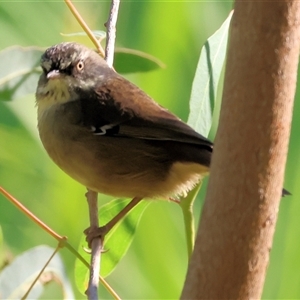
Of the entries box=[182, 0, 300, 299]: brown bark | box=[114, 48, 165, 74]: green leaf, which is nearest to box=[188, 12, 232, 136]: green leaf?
box=[114, 48, 165, 74]: green leaf

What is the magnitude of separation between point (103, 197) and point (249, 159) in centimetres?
276

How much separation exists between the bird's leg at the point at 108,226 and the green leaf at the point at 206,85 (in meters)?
→ 0.47

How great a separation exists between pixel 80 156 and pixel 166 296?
57.5 inches

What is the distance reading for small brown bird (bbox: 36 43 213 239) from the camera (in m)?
2.32

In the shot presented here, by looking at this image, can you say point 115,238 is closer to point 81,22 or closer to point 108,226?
point 108,226

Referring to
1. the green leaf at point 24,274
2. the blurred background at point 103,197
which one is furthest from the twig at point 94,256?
the blurred background at point 103,197

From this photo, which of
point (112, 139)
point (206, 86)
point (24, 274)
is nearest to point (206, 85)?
point (206, 86)

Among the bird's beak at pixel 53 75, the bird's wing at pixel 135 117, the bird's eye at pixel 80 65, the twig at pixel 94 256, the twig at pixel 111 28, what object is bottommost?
the twig at pixel 94 256

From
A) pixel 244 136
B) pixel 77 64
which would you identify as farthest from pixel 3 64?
pixel 244 136

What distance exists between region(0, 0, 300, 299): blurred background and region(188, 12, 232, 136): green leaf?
4.24 feet

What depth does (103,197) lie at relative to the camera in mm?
3768

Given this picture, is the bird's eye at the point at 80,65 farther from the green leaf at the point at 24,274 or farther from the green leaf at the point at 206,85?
the green leaf at the point at 24,274

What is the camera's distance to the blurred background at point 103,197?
11.6ft

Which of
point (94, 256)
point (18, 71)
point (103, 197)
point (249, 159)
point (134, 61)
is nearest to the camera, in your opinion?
point (249, 159)
